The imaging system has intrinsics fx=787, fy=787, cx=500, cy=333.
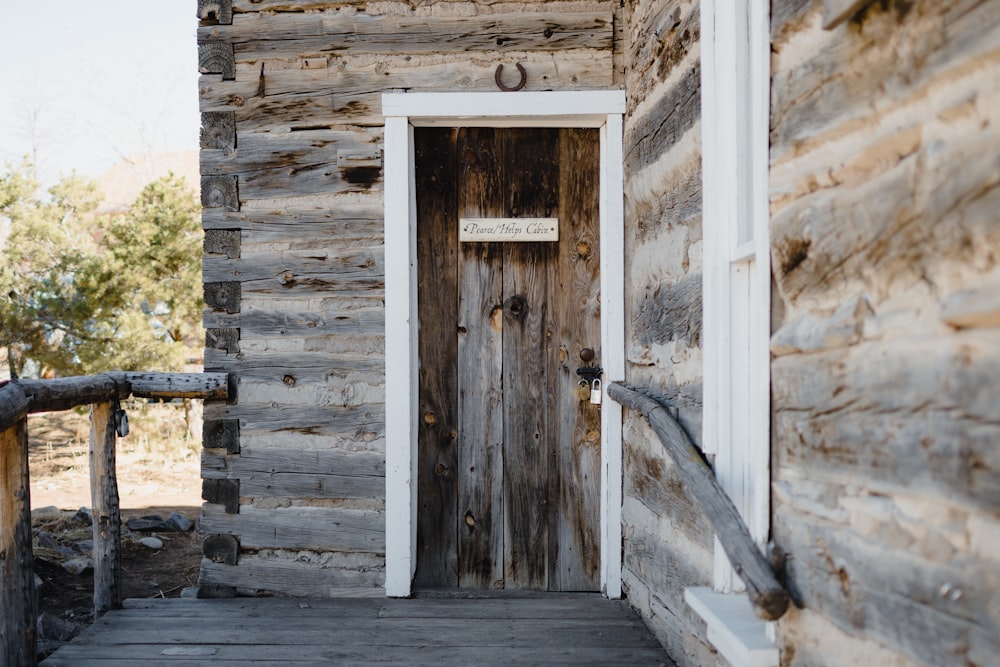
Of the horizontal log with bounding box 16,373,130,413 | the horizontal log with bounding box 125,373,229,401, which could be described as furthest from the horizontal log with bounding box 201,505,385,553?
the horizontal log with bounding box 16,373,130,413

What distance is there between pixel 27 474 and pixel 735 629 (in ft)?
7.98

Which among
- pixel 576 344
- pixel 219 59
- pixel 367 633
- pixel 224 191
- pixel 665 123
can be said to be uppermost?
pixel 219 59

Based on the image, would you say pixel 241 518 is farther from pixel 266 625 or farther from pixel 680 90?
pixel 680 90

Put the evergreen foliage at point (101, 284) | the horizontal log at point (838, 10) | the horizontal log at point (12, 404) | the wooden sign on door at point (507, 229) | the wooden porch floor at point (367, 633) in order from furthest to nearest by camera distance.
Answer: the evergreen foliage at point (101, 284) < the wooden sign on door at point (507, 229) < the wooden porch floor at point (367, 633) < the horizontal log at point (12, 404) < the horizontal log at point (838, 10)

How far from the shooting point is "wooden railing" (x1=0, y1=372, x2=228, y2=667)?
260cm

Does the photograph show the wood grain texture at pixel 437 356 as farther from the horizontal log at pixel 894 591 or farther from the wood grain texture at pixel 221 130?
the horizontal log at pixel 894 591

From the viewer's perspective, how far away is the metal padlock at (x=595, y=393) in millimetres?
3591

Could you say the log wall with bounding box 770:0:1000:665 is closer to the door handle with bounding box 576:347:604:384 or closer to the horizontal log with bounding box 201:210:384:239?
the door handle with bounding box 576:347:604:384

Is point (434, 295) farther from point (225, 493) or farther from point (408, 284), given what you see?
point (225, 493)

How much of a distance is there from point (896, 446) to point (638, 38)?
7.92ft

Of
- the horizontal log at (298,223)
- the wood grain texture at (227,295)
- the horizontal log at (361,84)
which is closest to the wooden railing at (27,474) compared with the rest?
the wood grain texture at (227,295)

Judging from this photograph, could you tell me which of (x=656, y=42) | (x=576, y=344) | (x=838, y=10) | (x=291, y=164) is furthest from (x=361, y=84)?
(x=838, y=10)

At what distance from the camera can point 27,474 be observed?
280cm

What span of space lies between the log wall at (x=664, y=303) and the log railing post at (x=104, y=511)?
2228 mm
